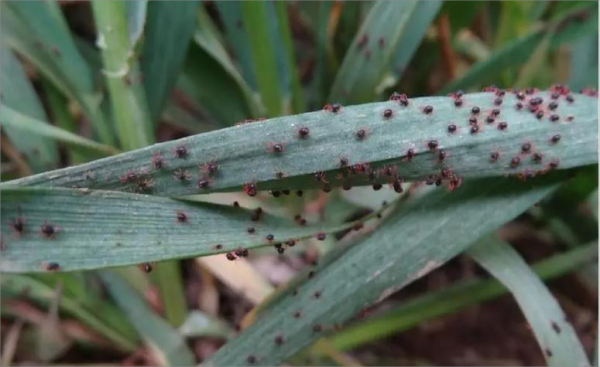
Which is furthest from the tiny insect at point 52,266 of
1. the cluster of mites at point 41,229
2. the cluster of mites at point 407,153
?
the cluster of mites at point 407,153

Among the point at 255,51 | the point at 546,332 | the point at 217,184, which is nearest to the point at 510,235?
the point at 546,332

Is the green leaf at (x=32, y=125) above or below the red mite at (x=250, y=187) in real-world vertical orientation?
above

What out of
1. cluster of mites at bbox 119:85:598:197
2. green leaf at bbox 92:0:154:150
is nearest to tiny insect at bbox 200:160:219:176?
cluster of mites at bbox 119:85:598:197

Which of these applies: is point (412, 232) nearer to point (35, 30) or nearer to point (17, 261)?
point (17, 261)

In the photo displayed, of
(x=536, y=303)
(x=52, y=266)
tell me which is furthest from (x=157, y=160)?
(x=536, y=303)

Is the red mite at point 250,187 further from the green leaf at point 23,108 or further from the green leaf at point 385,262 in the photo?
the green leaf at point 23,108

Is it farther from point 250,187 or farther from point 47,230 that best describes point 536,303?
point 47,230
